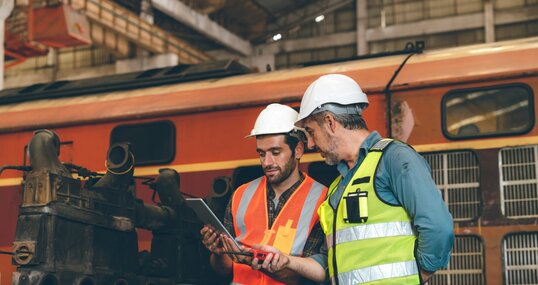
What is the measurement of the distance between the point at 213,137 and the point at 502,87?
263 cm

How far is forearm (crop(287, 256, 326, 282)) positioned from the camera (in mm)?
3985

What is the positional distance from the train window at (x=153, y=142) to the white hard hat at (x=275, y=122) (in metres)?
2.84

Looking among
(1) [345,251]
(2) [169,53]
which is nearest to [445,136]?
(1) [345,251]

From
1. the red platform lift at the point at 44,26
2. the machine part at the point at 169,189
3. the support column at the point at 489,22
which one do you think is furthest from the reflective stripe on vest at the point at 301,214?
the support column at the point at 489,22

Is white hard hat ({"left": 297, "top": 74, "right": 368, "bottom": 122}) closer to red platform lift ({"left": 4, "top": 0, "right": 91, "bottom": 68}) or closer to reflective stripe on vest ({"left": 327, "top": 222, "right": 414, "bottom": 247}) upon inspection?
reflective stripe on vest ({"left": 327, "top": 222, "right": 414, "bottom": 247})

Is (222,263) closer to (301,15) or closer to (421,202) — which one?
(421,202)

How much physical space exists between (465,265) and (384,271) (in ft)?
8.94

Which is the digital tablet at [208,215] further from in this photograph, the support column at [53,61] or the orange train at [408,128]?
the support column at [53,61]

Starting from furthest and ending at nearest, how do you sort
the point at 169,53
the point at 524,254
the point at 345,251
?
1. the point at 169,53
2. the point at 524,254
3. the point at 345,251

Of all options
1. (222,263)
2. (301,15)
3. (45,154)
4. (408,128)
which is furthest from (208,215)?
(301,15)

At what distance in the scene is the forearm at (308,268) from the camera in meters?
3.98

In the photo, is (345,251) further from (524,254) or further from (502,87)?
(502,87)

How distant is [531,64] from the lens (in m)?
6.19

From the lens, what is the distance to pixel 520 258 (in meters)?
5.86
